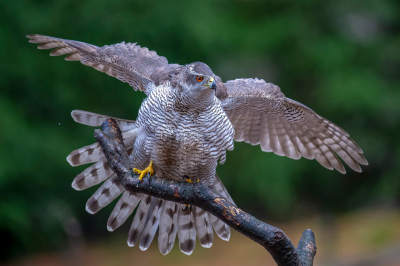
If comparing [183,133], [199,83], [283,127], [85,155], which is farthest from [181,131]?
[283,127]

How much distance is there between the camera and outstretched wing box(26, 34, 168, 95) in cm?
397

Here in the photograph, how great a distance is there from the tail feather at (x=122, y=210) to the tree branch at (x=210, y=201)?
0.96 metres

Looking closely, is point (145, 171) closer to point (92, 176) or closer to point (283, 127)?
point (92, 176)

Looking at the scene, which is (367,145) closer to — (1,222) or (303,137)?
(303,137)

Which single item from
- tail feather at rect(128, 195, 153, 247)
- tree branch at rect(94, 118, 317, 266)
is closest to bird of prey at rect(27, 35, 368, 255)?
tail feather at rect(128, 195, 153, 247)

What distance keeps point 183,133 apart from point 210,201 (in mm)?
683

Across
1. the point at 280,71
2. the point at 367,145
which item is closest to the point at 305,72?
the point at 280,71

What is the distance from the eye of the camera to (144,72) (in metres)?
3.96

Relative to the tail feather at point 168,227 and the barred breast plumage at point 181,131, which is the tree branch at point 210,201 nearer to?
the barred breast plumage at point 181,131

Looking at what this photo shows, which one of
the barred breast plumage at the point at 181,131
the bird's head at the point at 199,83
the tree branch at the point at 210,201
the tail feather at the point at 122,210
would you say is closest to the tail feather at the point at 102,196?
the tail feather at the point at 122,210

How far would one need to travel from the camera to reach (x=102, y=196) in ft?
12.7

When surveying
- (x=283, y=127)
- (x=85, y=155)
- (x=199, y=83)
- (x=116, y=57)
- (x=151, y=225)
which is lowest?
(x=151, y=225)

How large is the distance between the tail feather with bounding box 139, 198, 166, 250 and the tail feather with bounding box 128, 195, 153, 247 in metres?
0.04

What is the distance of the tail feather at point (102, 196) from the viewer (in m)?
3.87
